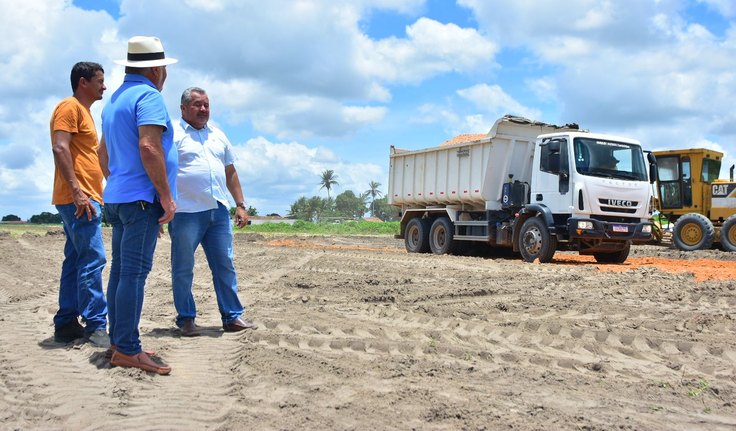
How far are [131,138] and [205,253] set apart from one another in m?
1.55

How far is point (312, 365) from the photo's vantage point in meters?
4.41

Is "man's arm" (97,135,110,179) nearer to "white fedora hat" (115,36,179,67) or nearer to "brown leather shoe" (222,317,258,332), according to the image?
"white fedora hat" (115,36,179,67)

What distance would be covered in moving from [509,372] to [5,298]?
627 cm

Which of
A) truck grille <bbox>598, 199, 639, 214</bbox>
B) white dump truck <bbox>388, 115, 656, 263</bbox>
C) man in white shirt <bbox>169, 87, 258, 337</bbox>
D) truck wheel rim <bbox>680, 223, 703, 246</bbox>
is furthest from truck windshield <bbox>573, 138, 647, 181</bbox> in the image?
man in white shirt <bbox>169, 87, 258, 337</bbox>

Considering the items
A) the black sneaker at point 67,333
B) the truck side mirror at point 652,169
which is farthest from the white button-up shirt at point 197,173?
the truck side mirror at point 652,169

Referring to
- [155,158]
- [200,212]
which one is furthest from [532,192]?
[155,158]

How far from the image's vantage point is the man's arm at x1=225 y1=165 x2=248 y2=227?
581cm

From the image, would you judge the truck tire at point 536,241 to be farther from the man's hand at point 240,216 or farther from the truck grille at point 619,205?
the man's hand at point 240,216

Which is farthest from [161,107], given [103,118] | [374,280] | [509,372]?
[374,280]

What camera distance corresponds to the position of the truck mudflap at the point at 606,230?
41.7 ft

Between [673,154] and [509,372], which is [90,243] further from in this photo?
[673,154]

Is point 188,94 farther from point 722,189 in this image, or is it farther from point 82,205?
point 722,189

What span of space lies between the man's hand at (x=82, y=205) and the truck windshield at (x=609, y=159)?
33.4ft

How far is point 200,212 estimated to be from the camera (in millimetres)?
5348
